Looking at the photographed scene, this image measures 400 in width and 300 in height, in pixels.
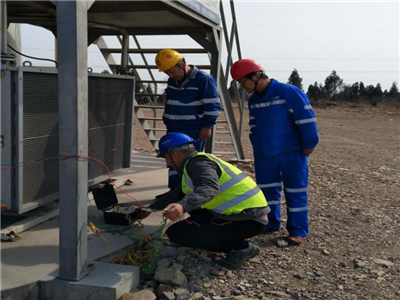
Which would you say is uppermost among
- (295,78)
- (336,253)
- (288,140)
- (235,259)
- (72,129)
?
(295,78)

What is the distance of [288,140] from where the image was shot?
4.31 meters

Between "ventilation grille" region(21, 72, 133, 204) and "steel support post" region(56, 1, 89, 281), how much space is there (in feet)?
3.46

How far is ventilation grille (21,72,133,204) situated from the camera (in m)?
3.76

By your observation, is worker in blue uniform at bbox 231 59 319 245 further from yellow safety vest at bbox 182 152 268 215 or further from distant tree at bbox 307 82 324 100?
distant tree at bbox 307 82 324 100

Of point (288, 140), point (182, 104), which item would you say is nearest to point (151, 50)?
point (182, 104)

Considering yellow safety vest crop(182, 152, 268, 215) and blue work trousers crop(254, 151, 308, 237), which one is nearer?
yellow safety vest crop(182, 152, 268, 215)

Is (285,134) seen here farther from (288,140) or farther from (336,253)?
(336,253)

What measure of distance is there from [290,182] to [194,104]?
1398mm

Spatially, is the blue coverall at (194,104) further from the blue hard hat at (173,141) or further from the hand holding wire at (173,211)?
the hand holding wire at (173,211)

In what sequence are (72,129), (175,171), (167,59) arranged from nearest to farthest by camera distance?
1. (72,129)
2. (167,59)
3. (175,171)

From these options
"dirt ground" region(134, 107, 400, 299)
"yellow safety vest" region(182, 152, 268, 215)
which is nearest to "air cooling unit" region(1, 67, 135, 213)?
"yellow safety vest" region(182, 152, 268, 215)

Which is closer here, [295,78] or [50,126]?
[50,126]

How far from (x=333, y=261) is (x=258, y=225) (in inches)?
35.7

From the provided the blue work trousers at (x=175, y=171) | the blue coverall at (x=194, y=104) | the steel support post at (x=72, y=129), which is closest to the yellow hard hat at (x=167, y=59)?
the blue coverall at (x=194, y=104)
